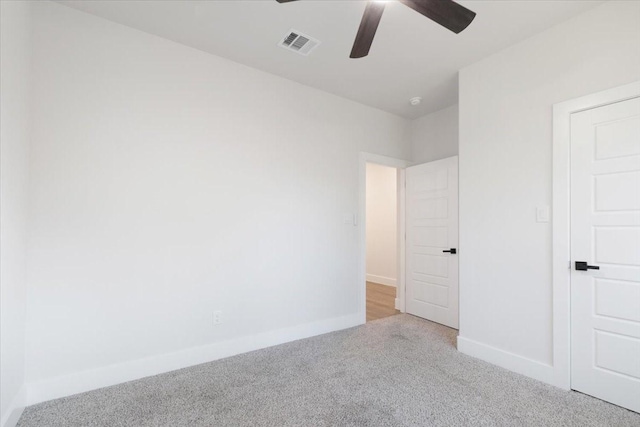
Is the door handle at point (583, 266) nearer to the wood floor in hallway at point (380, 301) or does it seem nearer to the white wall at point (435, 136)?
the white wall at point (435, 136)

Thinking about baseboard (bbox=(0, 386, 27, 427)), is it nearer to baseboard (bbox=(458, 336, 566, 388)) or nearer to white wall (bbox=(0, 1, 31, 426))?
white wall (bbox=(0, 1, 31, 426))

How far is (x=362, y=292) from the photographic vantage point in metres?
3.68

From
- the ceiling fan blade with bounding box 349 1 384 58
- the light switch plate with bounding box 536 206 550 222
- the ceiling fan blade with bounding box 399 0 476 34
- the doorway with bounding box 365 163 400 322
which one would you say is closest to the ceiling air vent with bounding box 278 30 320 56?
the ceiling fan blade with bounding box 349 1 384 58

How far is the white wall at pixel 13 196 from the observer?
163cm

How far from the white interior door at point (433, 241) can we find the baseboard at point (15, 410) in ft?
12.6

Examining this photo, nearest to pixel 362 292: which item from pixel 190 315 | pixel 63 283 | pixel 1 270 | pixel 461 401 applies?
pixel 461 401

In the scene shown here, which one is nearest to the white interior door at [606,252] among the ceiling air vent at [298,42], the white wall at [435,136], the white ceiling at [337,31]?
the white ceiling at [337,31]

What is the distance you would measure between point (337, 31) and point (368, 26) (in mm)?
806

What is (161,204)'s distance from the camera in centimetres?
246

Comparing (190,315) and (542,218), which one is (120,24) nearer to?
(190,315)

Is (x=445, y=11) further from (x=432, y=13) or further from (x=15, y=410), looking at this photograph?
(x=15, y=410)

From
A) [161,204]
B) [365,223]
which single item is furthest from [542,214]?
[161,204]

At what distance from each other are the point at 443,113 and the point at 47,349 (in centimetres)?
463

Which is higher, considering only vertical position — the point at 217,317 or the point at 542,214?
the point at 542,214
